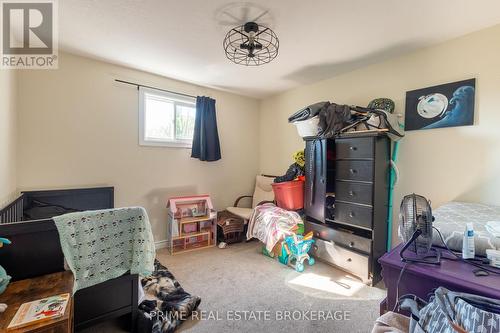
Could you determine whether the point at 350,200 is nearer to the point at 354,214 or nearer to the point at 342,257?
the point at 354,214

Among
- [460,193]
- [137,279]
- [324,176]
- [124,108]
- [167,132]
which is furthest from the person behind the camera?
[167,132]

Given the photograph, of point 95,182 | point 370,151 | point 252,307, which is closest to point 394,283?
point 252,307

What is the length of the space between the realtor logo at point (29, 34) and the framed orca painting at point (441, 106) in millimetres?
3300

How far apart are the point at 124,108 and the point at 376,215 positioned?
124 inches

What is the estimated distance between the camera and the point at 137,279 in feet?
5.21

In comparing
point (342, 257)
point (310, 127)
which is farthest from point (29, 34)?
point (342, 257)

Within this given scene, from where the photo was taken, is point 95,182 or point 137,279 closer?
point 137,279

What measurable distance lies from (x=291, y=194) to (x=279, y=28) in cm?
183

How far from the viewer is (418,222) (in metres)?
1.19

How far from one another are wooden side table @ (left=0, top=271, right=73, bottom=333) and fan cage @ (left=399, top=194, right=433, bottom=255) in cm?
173

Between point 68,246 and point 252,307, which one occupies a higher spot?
point 68,246

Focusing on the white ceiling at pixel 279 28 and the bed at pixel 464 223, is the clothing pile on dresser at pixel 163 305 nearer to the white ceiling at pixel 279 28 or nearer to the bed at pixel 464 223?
the bed at pixel 464 223

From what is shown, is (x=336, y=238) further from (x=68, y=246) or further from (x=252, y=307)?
(x=68, y=246)

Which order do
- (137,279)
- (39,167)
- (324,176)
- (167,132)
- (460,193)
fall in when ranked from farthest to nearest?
(167,132) < (324,176) < (39,167) < (460,193) < (137,279)
